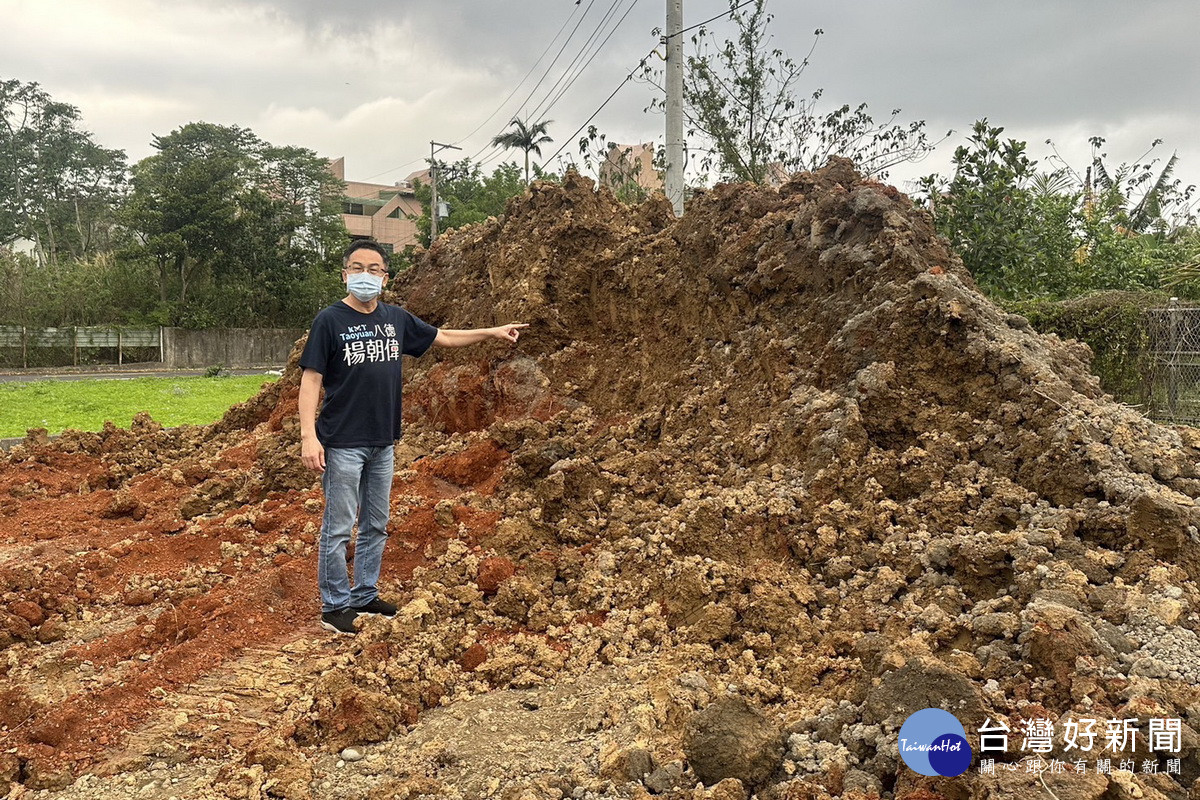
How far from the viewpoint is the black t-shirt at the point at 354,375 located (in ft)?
12.7

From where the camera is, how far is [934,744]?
2.36 m

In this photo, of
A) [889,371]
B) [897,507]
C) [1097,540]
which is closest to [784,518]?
[897,507]

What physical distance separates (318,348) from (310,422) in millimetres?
365

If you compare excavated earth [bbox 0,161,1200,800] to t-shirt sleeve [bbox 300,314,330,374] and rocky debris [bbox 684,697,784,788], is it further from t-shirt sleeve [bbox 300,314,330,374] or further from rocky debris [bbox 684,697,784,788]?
t-shirt sleeve [bbox 300,314,330,374]

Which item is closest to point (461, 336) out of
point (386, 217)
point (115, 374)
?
point (115, 374)

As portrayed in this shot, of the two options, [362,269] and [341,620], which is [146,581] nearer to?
[341,620]

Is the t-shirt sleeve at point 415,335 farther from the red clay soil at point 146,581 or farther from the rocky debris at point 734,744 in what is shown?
the rocky debris at point 734,744

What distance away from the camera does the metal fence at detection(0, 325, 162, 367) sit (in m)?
26.0

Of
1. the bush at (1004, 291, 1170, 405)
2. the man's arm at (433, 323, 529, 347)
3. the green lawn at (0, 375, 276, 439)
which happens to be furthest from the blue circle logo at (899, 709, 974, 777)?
the green lawn at (0, 375, 276, 439)

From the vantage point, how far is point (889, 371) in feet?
14.2

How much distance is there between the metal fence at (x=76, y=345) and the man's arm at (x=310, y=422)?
28333 mm

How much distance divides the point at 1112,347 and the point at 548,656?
26.9ft

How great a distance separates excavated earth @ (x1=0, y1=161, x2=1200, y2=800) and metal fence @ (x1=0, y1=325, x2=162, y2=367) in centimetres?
2416

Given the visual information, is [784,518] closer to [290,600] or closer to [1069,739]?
[1069,739]
